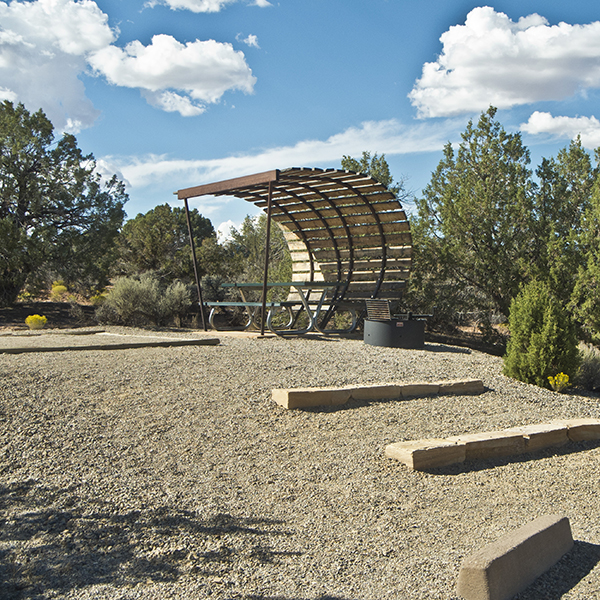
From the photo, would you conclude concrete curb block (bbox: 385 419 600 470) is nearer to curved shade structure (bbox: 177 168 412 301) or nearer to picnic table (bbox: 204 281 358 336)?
picnic table (bbox: 204 281 358 336)

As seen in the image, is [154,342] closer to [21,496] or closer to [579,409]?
A: [21,496]

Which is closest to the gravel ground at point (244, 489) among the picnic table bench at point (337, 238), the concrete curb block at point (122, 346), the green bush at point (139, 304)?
the concrete curb block at point (122, 346)

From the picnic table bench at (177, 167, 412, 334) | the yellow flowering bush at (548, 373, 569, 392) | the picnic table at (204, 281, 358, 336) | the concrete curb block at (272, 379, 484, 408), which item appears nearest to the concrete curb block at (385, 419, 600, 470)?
the concrete curb block at (272, 379, 484, 408)

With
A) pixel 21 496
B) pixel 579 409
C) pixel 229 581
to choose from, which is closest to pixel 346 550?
pixel 229 581

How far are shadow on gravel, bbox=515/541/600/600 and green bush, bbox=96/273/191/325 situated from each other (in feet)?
32.7

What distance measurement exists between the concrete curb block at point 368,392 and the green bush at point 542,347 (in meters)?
1.14

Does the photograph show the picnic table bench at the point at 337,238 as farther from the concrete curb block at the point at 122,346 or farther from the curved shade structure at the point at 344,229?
the concrete curb block at the point at 122,346

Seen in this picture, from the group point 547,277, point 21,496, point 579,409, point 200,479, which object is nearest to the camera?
point 21,496

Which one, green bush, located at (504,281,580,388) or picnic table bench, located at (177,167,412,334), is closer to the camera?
green bush, located at (504,281,580,388)

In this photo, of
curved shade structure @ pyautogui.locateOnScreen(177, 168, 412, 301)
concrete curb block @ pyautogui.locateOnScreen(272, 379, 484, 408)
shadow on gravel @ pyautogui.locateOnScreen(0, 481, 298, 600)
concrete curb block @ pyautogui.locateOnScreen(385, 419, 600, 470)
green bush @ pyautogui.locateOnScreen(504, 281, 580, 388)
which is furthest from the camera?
curved shade structure @ pyautogui.locateOnScreen(177, 168, 412, 301)

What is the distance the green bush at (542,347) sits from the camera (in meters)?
7.39

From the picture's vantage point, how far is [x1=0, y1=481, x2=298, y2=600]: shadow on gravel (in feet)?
9.49

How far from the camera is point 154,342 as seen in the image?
7.57m

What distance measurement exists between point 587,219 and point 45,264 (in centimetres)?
1290
